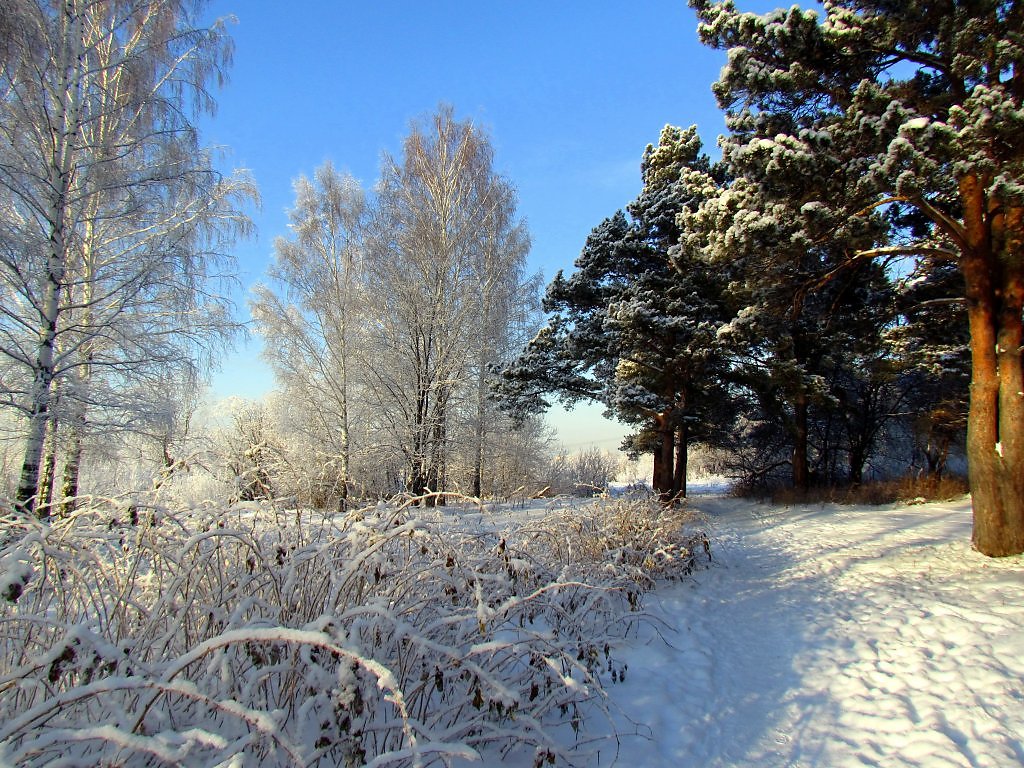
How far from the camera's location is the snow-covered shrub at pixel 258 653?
1367mm

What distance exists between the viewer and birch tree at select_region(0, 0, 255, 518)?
6703mm

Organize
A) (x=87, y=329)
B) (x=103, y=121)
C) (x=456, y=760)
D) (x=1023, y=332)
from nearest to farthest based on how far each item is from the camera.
→ (x=456, y=760)
(x=1023, y=332)
(x=87, y=329)
(x=103, y=121)

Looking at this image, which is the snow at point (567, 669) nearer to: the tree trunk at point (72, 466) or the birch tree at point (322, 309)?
the tree trunk at point (72, 466)

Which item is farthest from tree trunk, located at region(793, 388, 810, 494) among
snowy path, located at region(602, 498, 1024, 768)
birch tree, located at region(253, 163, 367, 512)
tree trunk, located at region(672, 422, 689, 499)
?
birch tree, located at region(253, 163, 367, 512)

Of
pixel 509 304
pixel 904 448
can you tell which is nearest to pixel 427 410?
pixel 509 304

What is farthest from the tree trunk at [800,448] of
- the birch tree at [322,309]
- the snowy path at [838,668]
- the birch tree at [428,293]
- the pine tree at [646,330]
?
the birch tree at [322,309]

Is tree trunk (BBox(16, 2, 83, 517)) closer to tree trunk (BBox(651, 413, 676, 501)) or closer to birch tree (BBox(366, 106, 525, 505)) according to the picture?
birch tree (BBox(366, 106, 525, 505))

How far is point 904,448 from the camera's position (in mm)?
20938

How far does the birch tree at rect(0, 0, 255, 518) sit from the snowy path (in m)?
7.92

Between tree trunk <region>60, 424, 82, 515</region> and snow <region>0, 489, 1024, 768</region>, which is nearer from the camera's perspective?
snow <region>0, 489, 1024, 768</region>

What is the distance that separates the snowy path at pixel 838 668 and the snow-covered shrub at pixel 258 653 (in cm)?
62

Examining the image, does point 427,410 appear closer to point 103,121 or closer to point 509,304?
point 509,304

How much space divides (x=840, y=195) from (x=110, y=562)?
25.4 ft

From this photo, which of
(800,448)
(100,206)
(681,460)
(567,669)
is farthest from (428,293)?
(800,448)
